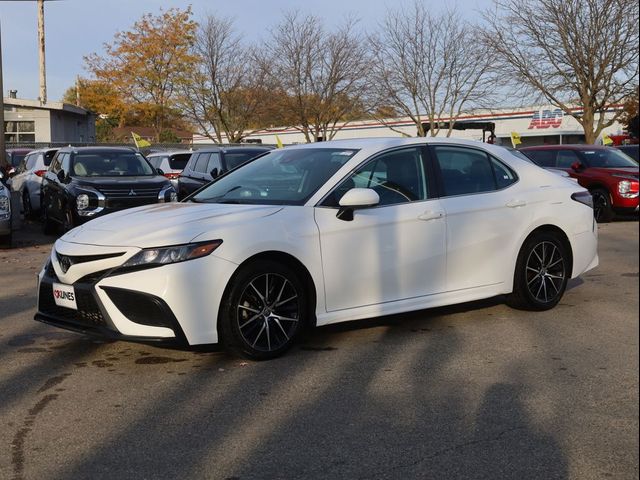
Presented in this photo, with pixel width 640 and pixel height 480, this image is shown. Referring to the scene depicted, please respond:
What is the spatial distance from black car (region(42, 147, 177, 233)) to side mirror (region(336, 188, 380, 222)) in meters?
8.05

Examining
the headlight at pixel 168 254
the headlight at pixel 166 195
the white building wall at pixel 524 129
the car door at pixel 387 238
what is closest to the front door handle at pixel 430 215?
the car door at pixel 387 238

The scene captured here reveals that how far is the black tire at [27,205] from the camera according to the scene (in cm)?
1803

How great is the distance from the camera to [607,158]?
16.8 meters

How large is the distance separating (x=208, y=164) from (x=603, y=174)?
822 cm

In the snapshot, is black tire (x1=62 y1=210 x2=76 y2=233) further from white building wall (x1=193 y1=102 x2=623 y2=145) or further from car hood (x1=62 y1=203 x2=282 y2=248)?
white building wall (x1=193 y1=102 x2=623 y2=145)

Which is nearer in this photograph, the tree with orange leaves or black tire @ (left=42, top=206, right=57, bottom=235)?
black tire @ (left=42, top=206, right=57, bottom=235)

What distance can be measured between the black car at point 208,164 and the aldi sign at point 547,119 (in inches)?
1610

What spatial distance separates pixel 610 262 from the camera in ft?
33.5

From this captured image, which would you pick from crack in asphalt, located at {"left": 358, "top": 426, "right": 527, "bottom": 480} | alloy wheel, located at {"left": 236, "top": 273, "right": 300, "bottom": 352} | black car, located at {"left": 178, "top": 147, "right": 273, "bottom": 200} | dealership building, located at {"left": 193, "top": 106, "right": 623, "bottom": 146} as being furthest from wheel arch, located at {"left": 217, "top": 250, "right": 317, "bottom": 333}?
dealership building, located at {"left": 193, "top": 106, "right": 623, "bottom": 146}

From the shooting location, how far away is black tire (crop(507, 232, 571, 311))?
22.5 feet

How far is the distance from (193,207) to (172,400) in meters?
1.82

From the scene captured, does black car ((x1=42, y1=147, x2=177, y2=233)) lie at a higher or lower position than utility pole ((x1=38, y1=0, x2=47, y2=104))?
lower

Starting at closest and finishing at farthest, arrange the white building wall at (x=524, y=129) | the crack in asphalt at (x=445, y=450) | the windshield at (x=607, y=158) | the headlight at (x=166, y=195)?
the crack in asphalt at (x=445, y=450) < the headlight at (x=166, y=195) < the windshield at (x=607, y=158) < the white building wall at (x=524, y=129)

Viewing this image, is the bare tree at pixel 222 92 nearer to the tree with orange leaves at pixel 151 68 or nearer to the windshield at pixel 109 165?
the tree with orange leaves at pixel 151 68
